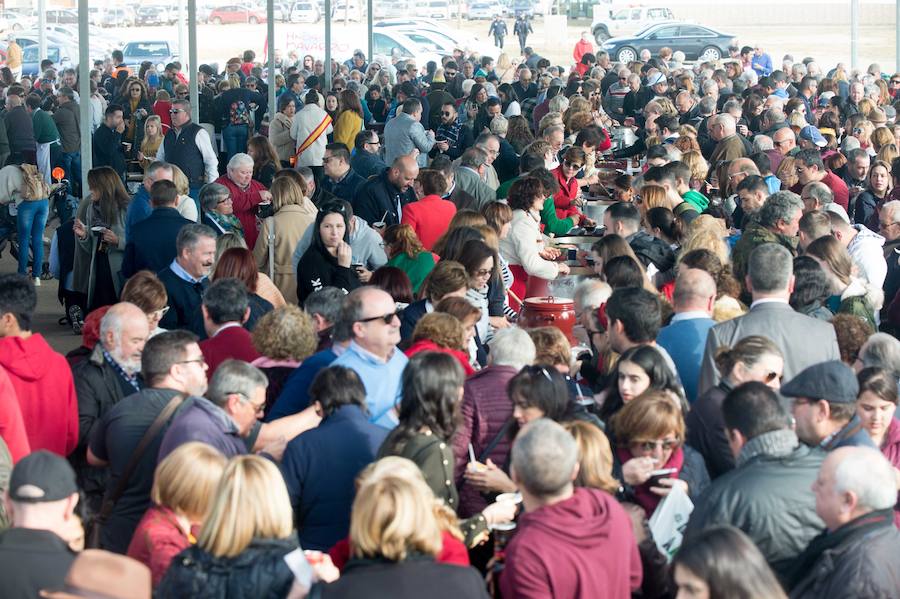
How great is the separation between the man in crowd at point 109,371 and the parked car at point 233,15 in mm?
47989

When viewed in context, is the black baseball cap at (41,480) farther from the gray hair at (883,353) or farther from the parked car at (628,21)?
the parked car at (628,21)

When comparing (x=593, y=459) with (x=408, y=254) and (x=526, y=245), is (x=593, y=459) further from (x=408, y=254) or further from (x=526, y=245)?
(x=526, y=245)

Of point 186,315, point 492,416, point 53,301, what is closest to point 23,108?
point 53,301

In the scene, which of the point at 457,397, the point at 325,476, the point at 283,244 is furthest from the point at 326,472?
the point at 283,244

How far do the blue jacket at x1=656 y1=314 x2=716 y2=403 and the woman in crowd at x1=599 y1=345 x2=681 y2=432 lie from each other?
973 mm

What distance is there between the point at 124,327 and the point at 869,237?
195 inches

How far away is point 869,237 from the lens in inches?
344

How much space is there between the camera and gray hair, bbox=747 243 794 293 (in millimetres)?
6363

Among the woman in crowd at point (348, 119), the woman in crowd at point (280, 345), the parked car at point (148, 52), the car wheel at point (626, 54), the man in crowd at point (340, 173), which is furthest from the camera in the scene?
the parked car at point (148, 52)

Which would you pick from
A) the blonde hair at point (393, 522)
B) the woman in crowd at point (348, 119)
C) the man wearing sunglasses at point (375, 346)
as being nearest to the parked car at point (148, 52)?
the woman in crowd at point (348, 119)

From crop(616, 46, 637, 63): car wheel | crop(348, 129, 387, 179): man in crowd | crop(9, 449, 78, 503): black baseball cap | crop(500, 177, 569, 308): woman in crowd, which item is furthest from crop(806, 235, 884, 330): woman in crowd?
crop(616, 46, 637, 63): car wheel

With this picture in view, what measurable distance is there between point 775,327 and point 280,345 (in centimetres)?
223

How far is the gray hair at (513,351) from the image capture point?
554 cm

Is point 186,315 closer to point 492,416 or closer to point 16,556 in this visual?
point 492,416
